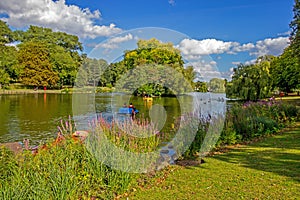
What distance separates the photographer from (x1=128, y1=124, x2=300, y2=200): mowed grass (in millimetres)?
4496

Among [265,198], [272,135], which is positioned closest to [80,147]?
[265,198]

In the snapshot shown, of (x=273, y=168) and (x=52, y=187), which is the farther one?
(x=273, y=168)

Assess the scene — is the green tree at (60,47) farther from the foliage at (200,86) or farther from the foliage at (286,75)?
the foliage at (200,86)

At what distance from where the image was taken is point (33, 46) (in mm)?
55094

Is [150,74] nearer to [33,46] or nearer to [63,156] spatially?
[63,156]

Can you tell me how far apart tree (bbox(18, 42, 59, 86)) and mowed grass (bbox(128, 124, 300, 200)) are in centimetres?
5244

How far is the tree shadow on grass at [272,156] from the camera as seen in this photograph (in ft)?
18.6

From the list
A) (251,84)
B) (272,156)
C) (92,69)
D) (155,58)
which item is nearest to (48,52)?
(251,84)

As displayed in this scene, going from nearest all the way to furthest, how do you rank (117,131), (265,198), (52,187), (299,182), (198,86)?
1. (52,187)
2. (265,198)
3. (299,182)
4. (117,131)
5. (198,86)

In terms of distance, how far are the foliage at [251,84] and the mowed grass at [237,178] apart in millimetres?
26914

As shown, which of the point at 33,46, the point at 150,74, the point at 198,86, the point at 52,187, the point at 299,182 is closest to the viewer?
the point at 52,187

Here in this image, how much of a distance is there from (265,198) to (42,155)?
3604 mm

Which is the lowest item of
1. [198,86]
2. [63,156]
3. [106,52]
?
[63,156]

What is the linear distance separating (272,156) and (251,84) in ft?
93.1
